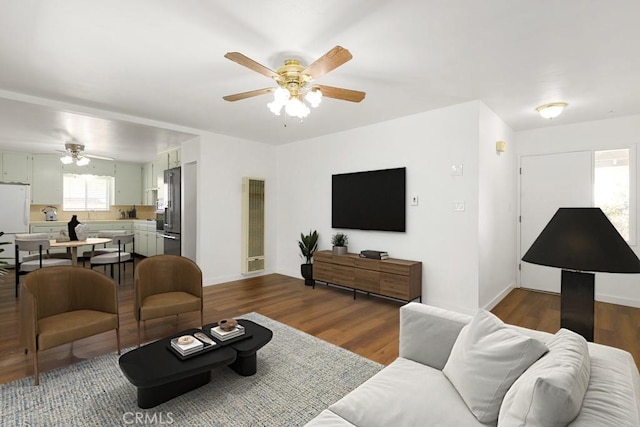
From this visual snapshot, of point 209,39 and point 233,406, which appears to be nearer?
point 233,406

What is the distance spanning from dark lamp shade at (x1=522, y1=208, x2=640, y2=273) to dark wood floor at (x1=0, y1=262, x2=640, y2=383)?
5.26 feet

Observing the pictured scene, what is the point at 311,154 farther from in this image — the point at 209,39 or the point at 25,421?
the point at 25,421

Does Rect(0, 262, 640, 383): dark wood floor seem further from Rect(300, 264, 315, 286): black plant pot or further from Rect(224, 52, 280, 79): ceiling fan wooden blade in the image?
Rect(224, 52, 280, 79): ceiling fan wooden blade

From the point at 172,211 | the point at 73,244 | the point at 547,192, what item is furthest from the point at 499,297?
the point at 73,244

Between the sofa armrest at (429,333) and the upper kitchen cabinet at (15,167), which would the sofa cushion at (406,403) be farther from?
the upper kitchen cabinet at (15,167)

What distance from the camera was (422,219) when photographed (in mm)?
Answer: 4148

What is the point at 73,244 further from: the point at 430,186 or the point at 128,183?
the point at 430,186

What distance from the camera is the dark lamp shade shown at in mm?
1456

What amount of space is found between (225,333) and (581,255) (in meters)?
2.33

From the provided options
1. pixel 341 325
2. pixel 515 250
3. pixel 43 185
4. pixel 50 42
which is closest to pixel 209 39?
pixel 50 42

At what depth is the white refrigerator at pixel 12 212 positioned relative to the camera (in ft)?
20.6

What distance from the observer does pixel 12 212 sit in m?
6.40

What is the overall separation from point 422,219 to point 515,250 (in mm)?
2145

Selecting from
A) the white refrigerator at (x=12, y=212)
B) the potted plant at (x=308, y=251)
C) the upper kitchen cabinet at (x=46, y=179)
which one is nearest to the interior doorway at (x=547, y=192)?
the potted plant at (x=308, y=251)
